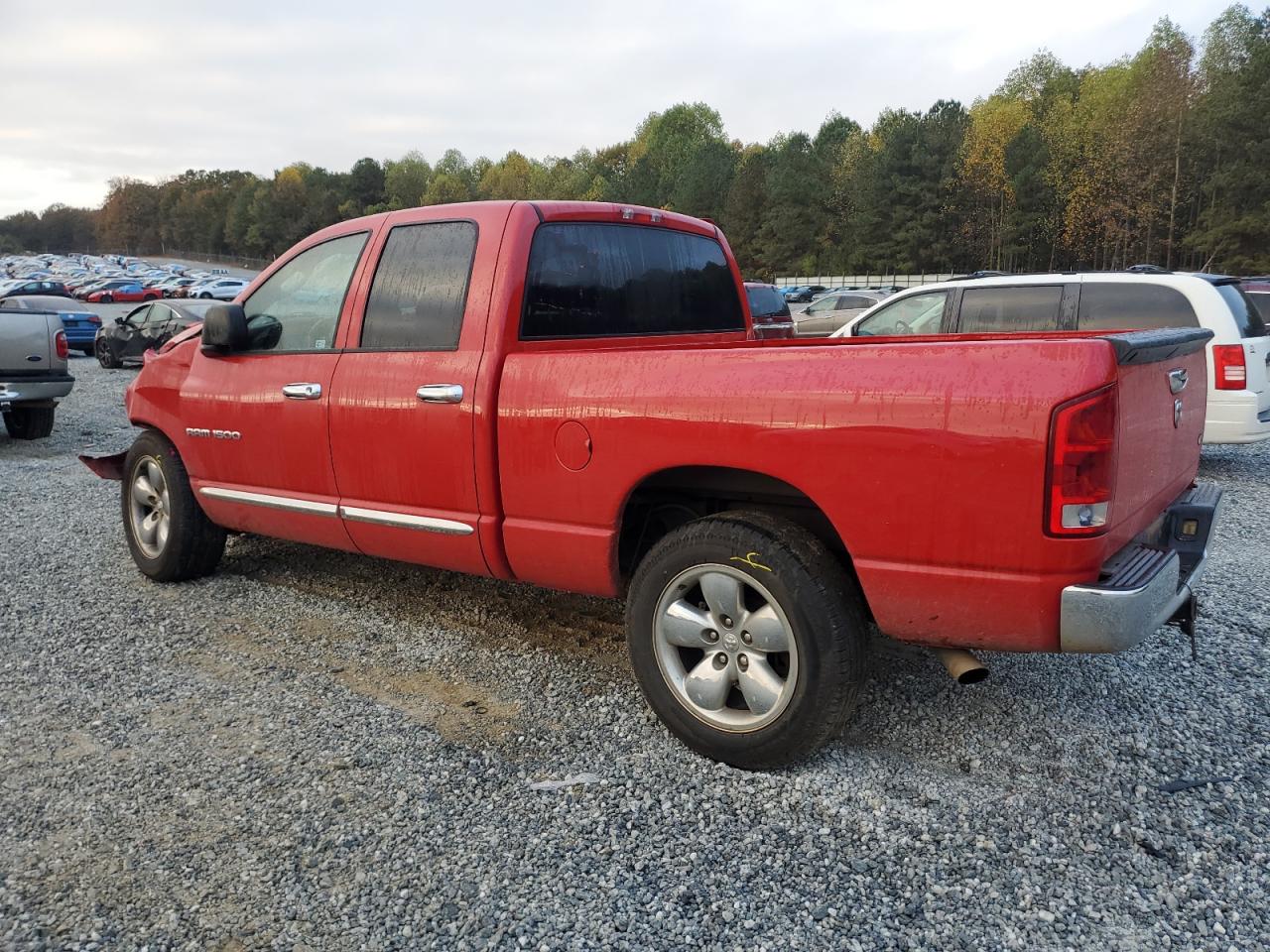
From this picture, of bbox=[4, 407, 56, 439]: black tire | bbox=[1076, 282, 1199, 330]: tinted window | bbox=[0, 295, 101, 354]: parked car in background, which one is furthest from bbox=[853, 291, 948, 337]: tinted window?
bbox=[0, 295, 101, 354]: parked car in background

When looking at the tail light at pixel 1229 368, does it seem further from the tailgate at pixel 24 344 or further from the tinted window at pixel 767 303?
the tailgate at pixel 24 344

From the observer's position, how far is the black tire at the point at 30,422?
441 inches

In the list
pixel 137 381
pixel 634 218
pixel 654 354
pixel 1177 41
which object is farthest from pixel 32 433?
pixel 1177 41

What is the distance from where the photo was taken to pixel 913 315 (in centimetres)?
939

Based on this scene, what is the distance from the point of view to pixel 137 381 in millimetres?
5480

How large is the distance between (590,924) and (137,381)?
4337 millimetres

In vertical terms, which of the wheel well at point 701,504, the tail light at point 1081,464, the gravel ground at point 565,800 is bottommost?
the gravel ground at point 565,800

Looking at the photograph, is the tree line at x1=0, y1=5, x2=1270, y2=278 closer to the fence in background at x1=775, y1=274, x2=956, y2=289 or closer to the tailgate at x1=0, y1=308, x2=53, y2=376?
the fence in background at x1=775, y1=274, x2=956, y2=289

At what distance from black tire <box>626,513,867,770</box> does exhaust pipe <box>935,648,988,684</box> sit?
0.86ft

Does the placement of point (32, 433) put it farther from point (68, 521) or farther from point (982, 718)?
point (982, 718)

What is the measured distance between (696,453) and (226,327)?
2.66m

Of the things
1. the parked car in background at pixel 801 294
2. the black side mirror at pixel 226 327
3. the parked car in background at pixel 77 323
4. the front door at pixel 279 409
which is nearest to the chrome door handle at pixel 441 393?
the front door at pixel 279 409

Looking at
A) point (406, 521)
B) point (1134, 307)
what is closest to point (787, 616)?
point (406, 521)

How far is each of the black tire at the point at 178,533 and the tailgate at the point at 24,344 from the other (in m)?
6.19
